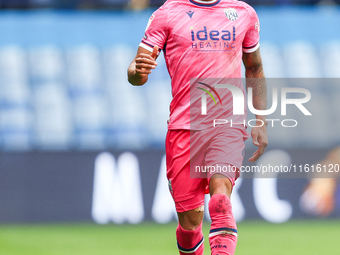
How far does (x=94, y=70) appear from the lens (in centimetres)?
834

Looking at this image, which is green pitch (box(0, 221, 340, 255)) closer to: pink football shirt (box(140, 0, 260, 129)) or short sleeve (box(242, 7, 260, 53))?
pink football shirt (box(140, 0, 260, 129))

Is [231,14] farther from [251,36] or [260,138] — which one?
[260,138]

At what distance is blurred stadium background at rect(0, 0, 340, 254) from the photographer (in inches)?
304

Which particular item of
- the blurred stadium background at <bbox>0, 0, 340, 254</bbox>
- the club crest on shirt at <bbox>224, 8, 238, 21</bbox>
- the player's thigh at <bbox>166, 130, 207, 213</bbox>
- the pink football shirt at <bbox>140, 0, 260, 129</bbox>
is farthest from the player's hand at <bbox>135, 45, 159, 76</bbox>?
the blurred stadium background at <bbox>0, 0, 340, 254</bbox>

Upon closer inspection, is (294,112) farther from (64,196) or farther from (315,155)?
(64,196)

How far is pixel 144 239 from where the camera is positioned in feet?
21.7

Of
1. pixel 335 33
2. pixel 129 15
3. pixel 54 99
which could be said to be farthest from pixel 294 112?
pixel 54 99

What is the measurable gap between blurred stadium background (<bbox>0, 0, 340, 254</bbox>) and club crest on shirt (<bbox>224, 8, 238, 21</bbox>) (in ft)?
12.4

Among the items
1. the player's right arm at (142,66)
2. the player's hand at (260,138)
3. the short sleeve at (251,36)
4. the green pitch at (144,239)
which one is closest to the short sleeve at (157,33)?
the player's right arm at (142,66)

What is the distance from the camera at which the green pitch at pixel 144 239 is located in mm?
5902

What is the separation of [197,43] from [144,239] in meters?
3.38

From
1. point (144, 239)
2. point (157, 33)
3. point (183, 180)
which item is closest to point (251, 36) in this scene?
point (157, 33)

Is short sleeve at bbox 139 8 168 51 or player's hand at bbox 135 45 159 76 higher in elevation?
short sleeve at bbox 139 8 168 51

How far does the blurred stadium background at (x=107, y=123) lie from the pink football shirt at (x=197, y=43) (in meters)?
3.46
